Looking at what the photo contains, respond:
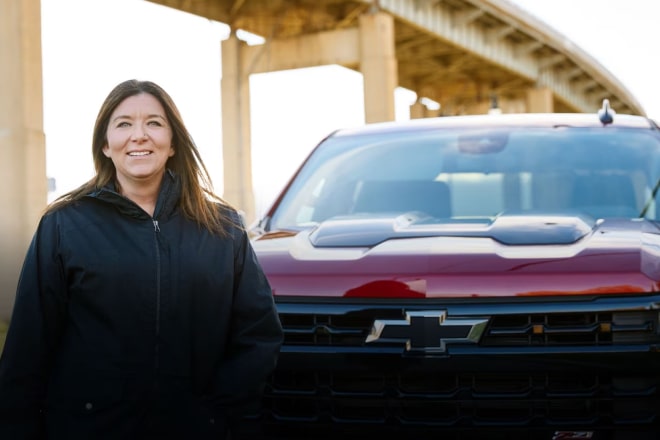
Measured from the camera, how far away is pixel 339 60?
35.4m

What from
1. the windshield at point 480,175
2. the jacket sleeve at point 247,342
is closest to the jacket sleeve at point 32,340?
the jacket sleeve at point 247,342

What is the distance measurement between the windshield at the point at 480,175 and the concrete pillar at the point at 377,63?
1107 inches

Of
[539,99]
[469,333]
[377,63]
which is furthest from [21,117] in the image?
[539,99]

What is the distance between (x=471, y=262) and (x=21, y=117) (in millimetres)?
15578

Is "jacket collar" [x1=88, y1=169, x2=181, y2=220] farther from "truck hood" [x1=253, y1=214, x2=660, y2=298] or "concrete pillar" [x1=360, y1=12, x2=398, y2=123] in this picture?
"concrete pillar" [x1=360, y1=12, x2=398, y2=123]

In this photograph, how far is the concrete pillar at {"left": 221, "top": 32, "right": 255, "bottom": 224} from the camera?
119ft

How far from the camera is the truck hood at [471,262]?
10.6ft

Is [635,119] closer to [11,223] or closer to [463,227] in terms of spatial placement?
[463,227]

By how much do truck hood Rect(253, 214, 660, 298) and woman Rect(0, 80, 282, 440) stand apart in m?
0.53

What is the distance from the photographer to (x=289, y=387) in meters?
3.36

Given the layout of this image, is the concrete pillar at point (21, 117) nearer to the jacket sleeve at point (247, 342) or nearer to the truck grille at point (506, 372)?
the truck grille at point (506, 372)

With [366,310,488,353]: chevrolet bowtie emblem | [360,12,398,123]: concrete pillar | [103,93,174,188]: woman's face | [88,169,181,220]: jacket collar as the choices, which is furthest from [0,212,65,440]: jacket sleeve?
[360,12,398,123]: concrete pillar

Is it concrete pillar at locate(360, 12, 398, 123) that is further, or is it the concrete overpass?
concrete pillar at locate(360, 12, 398, 123)

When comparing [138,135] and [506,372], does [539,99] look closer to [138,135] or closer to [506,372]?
[506,372]
